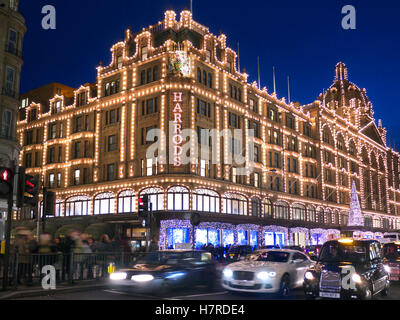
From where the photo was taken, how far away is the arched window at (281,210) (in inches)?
2170

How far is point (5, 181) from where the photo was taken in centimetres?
1359

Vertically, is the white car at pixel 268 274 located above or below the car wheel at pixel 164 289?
above

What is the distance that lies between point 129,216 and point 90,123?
45.6ft

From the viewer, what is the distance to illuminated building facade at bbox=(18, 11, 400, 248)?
42812 mm

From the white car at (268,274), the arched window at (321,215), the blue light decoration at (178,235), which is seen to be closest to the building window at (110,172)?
the blue light decoration at (178,235)

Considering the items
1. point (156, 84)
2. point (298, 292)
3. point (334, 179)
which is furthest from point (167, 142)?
point (334, 179)

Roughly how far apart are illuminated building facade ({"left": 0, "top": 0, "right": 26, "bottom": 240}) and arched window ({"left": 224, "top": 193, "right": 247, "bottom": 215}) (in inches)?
860

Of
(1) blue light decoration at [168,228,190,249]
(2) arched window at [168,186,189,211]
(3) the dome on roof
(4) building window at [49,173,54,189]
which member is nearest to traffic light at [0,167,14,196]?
(2) arched window at [168,186,189,211]

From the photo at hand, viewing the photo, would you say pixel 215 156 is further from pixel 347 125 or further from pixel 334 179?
pixel 347 125

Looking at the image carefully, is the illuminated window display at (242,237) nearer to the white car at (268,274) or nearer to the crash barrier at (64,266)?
the crash barrier at (64,266)

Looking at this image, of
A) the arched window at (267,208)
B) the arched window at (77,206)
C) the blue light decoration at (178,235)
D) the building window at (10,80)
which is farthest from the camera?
the arched window at (267,208)

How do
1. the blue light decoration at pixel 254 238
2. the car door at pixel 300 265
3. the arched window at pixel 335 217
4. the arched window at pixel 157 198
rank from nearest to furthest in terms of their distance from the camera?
the car door at pixel 300 265 < the arched window at pixel 157 198 < the blue light decoration at pixel 254 238 < the arched window at pixel 335 217

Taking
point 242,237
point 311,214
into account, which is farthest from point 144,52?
point 311,214

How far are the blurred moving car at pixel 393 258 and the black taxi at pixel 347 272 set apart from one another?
4.64 metres
